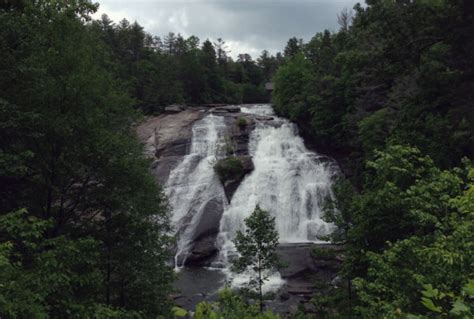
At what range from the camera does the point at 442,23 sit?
1612cm

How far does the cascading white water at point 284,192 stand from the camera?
25.8m

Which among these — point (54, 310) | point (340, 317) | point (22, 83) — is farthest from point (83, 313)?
point (340, 317)

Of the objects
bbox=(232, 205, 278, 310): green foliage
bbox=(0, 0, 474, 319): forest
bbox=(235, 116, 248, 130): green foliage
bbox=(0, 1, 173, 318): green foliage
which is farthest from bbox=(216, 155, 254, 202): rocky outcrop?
bbox=(0, 1, 173, 318): green foliage

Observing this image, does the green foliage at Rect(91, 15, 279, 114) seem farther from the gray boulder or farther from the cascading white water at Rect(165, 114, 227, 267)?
the cascading white water at Rect(165, 114, 227, 267)

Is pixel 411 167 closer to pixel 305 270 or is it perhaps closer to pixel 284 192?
pixel 305 270

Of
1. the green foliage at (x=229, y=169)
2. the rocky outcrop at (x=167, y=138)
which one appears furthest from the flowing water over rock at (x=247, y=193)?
the rocky outcrop at (x=167, y=138)

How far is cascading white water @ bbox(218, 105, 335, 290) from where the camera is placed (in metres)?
25.8

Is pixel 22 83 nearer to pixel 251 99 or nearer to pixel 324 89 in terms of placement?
pixel 324 89

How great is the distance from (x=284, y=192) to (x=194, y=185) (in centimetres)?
701

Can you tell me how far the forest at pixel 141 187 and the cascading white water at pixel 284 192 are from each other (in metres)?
8.22

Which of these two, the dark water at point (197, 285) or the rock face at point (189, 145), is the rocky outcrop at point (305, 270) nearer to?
the dark water at point (197, 285)

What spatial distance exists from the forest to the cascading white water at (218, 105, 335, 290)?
822 centimetres

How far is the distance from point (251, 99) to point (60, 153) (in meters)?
62.6

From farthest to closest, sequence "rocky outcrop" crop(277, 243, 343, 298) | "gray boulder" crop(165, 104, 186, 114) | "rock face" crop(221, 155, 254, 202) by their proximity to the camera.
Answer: "gray boulder" crop(165, 104, 186, 114) < "rock face" crop(221, 155, 254, 202) < "rocky outcrop" crop(277, 243, 343, 298)
